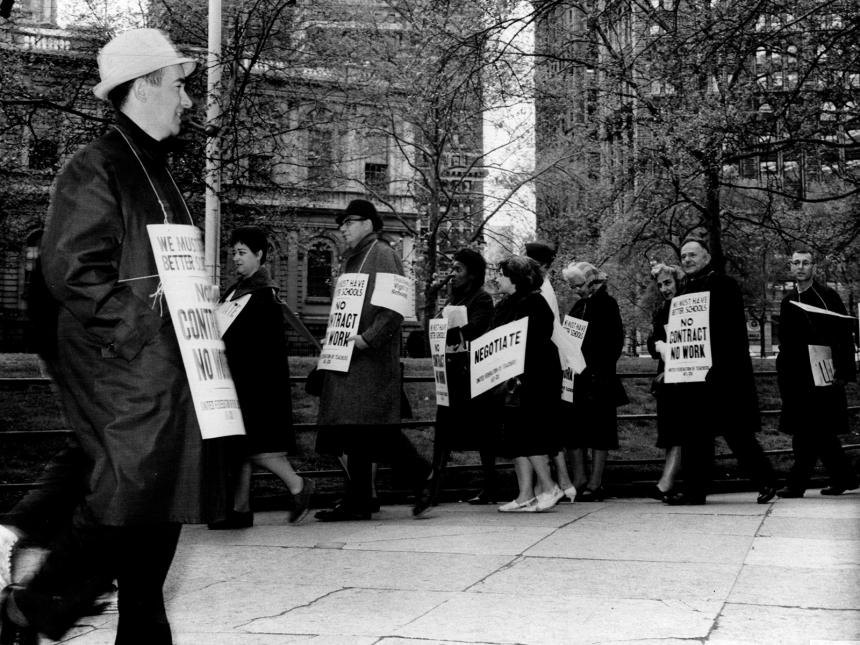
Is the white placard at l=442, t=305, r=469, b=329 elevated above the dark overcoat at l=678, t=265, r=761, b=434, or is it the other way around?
the white placard at l=442, t=305, r=469, b=329

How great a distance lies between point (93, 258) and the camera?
10.1ft

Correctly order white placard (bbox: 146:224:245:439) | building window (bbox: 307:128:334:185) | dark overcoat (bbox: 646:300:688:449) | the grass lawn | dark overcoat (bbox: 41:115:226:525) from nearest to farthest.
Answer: dark overcoat (bbox: 41:115:226:525) < white placard (bbox: 146:224:245:439) < dark overcoat (bbox: 646:300:688:449) < the grass lawn < building window (bbox: 307:128:334:185)

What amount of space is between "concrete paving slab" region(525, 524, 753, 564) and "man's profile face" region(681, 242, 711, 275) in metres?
2.52

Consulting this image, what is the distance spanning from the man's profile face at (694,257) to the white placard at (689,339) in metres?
0.21

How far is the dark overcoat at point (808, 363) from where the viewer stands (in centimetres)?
889

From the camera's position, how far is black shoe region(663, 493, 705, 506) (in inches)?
337

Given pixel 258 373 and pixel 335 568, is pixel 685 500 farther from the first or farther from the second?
pixel 335 568

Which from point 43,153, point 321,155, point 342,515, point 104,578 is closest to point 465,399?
point 342,515

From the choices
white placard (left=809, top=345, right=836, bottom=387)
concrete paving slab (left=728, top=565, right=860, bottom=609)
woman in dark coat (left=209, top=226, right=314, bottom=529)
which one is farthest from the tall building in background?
concrete paving slab (left=728, top=565, right=860, bottom=609)

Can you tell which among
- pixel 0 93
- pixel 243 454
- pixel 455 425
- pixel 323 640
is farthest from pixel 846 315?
pixel 0 93

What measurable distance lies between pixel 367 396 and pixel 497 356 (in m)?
1.12

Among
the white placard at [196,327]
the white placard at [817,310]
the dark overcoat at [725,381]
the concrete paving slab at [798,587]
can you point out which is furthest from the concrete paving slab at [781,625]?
the white placard at [817,310]

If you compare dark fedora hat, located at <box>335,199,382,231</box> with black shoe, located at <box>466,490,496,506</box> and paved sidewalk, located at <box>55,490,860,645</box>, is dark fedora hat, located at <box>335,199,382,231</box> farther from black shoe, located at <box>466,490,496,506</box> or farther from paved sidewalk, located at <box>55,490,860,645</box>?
black shoe, located at <box>466,490,496,506</box>

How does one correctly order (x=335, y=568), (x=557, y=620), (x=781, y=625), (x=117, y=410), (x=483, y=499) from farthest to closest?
(x=483, y=499), (x=335, y=568), (x=557, y=620), (x=781, y=625), (x=117, y=410)
